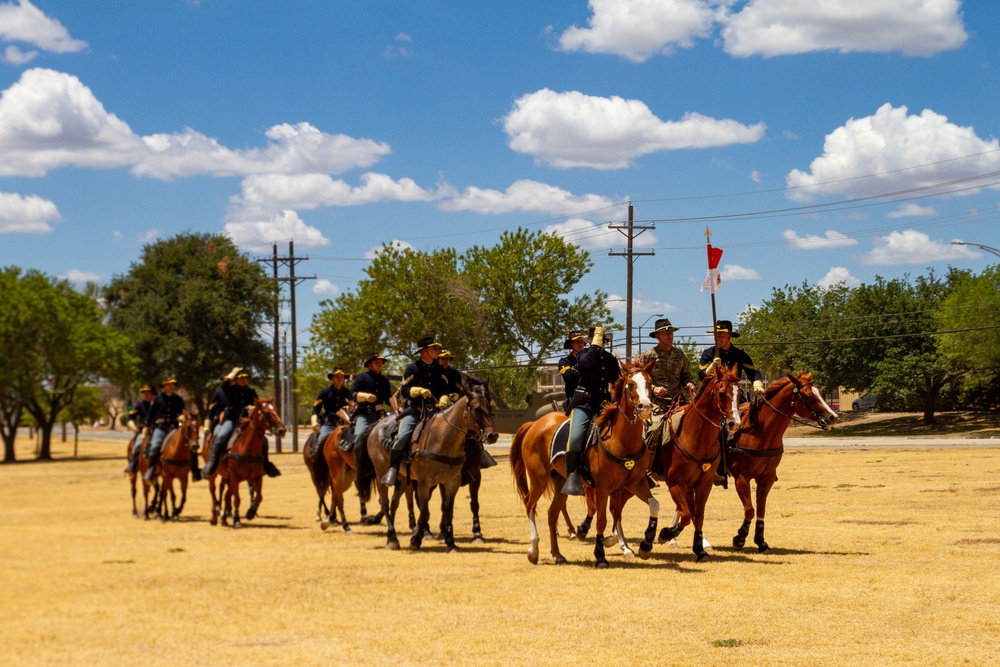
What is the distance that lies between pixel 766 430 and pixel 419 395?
5.63 meters

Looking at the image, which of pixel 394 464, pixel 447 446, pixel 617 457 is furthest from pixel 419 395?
pixel 617 457

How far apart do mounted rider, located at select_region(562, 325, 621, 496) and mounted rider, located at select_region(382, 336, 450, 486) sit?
10.8 ft

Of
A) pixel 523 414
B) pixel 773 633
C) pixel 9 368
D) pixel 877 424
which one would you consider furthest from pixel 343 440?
pixel 877 424

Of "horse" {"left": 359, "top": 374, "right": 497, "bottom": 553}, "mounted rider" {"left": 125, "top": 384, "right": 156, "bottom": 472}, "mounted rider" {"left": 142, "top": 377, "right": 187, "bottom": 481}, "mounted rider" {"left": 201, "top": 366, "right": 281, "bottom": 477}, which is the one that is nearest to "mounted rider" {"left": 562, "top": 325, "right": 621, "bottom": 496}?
"horse" {"left": 359, "top": 374, "right": 497, "bottom": 553}

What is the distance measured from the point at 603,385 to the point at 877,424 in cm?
6019

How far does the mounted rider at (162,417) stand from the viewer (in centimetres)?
2692

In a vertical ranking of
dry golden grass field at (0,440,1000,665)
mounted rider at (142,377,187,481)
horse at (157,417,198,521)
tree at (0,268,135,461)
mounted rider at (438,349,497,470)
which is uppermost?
tree at (0,268,135,461)

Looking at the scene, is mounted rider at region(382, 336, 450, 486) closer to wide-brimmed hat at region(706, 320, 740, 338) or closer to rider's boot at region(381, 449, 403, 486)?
rider's boot at region(381, 449, 403, 486)

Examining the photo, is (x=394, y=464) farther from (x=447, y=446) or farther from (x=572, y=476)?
(x=572, y=476)

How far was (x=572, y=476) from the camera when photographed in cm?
1556

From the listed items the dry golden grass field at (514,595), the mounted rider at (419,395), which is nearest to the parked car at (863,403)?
the dry golden grass field at (514,595)

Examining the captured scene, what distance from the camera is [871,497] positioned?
80.6 ft

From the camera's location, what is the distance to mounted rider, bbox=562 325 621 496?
1587 cm

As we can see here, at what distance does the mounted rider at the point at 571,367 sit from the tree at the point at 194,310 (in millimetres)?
70499
